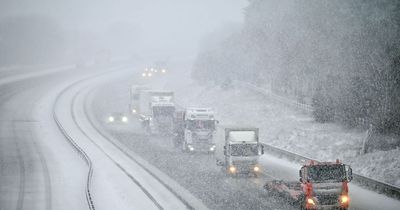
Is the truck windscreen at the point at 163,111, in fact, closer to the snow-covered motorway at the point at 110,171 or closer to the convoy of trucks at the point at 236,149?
the convoy of trucks at the point at 236,149

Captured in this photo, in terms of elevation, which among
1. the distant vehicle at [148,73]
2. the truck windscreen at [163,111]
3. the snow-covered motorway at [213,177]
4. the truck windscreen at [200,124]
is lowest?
the snow-covered motorway at [213,177]

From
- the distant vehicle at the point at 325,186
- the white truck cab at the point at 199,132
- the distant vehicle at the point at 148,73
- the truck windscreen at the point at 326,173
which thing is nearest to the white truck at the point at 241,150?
the white truck cab at the point at 199,132

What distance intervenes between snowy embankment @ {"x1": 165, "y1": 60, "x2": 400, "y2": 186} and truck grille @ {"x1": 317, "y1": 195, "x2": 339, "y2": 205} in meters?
7.61

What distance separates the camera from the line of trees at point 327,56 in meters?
39.2

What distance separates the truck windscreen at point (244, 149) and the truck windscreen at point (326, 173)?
850 centimetres

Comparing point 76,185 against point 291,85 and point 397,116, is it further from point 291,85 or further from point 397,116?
point 291,85

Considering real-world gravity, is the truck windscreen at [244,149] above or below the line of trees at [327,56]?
below

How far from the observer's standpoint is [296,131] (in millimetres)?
41188

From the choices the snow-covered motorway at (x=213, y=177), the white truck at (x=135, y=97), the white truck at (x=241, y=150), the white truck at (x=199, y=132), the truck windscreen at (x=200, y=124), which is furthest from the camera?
the white truck at (x=135, y=97)

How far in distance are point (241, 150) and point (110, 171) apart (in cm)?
876

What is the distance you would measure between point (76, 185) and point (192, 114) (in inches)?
478

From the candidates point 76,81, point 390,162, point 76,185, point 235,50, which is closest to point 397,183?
point 390,162

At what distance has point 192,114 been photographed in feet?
124

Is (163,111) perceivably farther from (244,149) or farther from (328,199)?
(328,199)
